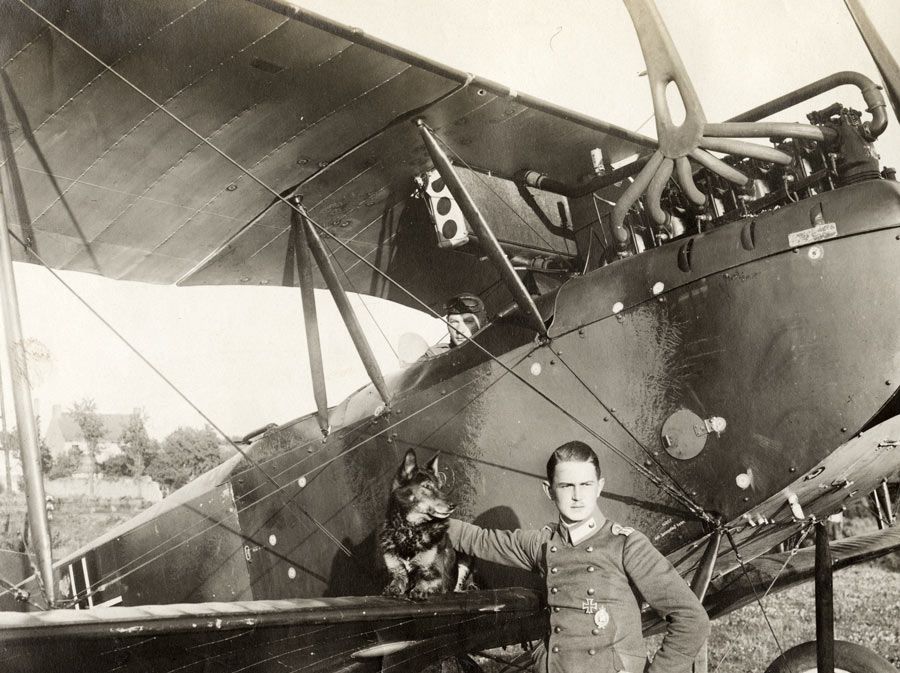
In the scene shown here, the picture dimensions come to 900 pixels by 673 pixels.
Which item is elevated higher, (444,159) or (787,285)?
(444,159)

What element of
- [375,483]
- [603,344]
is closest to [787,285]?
[603,344]

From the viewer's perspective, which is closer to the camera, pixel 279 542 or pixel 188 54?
pixel 188 54

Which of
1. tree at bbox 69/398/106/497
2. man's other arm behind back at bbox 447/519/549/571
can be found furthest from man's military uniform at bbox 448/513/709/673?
tree at bbox 69/398/106/497

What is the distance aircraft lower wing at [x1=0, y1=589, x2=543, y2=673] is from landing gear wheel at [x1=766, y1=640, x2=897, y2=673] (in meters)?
1.76

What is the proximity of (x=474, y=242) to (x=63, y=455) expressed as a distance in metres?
18.6

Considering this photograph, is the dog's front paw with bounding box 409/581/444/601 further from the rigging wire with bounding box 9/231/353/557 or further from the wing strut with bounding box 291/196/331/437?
the wing strut with bounding box 291/196/331/437

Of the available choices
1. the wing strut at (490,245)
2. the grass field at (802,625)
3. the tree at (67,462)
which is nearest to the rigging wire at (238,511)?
the wing strut at (490,245)

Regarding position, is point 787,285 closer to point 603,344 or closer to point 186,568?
point 603,344

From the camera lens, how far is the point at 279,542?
185 inches

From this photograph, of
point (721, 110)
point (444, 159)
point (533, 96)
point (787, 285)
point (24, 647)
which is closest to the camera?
point (24, 647)

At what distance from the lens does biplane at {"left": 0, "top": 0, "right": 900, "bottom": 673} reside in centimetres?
295

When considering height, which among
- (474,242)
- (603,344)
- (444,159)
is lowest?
(603,344)

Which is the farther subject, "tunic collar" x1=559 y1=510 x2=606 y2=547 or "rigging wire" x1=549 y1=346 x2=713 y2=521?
"rigging wire" x1=549 y1=346 x2=713 y2=521

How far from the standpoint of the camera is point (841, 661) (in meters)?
4.12
